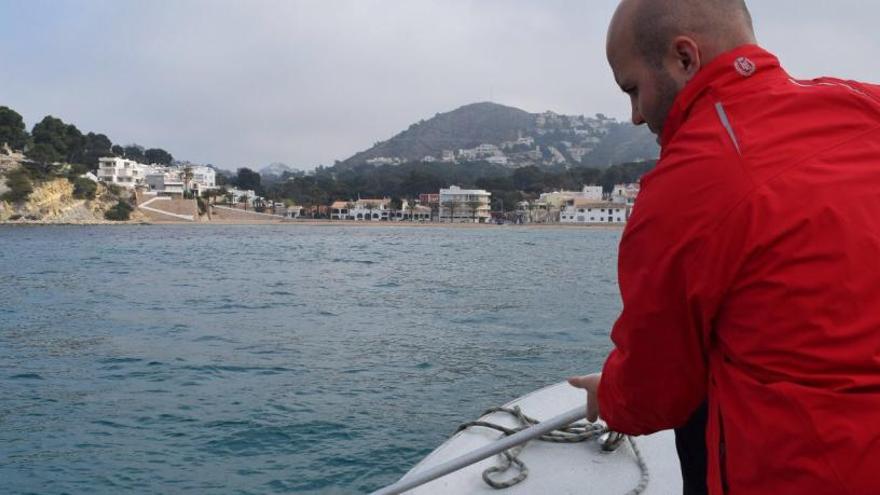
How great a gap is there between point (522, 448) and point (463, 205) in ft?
425

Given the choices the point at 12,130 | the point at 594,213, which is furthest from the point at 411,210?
the point at 12,130

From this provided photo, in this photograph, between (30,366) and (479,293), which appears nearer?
(30,366)

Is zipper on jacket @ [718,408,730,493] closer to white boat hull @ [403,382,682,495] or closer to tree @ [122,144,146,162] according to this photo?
white boat hull @ [403,382,682,495]

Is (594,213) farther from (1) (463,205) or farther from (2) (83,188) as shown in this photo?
(2) (83,188)

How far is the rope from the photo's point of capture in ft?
11.1

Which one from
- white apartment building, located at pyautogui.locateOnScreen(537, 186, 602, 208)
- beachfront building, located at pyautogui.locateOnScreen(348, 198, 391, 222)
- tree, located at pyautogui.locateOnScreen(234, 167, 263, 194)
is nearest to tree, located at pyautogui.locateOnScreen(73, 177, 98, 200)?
beachfront building, located at pyautogui.locateOnScreen(348, 198, 391, 222)

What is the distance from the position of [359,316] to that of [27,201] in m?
91.1

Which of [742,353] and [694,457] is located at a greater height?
[742,353]

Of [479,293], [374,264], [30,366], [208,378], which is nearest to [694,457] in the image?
[208,378]

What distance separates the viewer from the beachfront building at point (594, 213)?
126 m

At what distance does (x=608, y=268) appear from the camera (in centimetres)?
3834

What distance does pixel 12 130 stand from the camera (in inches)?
4136

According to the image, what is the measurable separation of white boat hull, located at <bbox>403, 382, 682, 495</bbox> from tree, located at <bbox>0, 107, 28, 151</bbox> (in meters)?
119

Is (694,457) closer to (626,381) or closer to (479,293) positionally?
(626,381)
